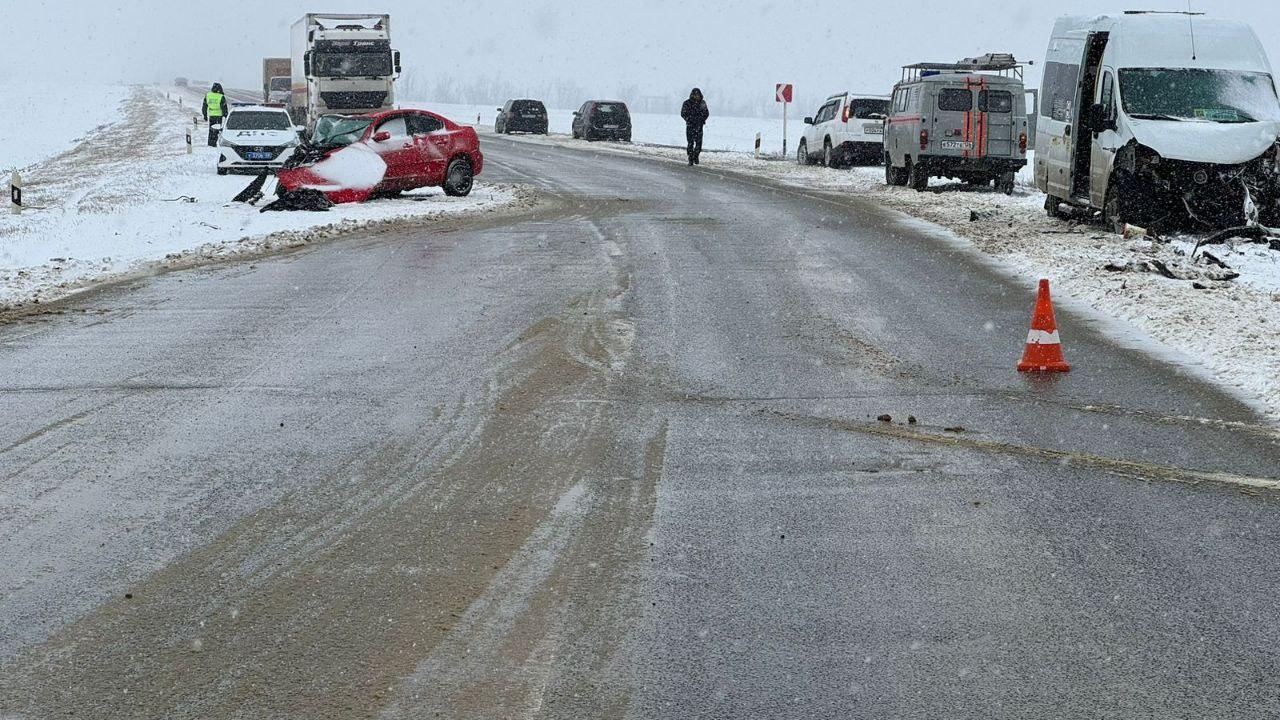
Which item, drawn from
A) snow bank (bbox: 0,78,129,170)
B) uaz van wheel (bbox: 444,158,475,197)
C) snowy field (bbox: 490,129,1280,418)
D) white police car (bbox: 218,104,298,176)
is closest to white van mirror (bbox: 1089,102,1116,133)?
snowy field (bbox: 490,129,1280,418)

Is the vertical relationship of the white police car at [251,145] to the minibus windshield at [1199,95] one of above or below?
below

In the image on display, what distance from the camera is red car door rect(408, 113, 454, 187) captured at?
23273mm

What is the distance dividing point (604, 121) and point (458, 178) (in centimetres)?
2571

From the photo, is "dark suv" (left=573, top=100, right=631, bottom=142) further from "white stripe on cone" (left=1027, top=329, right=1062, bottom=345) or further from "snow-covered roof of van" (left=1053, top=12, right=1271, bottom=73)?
"white stripe on cone" (left=1027, top=329, right=1062, bottom=345)

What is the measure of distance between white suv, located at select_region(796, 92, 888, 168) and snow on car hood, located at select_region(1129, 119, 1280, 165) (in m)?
14.9

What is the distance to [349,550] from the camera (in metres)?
5.39

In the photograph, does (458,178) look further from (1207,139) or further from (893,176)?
(1207,139)

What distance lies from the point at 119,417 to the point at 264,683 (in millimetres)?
4090

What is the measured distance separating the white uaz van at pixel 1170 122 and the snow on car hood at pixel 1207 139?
0.04ft

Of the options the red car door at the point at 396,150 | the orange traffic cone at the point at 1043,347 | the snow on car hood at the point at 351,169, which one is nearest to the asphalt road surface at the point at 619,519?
the orange traffic cone at the point at 1043,347

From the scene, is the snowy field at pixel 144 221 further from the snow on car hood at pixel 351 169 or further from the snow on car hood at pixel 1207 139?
the snow on car hood at pixel 1207 139

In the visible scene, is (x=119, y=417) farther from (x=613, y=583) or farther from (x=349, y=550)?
(x=613, y=583)

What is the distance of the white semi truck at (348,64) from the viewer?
36094 millimetres

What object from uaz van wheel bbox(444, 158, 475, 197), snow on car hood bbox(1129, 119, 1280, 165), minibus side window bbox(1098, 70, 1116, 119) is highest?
minibus side window bbox(1098, 70, 1116, 119)
